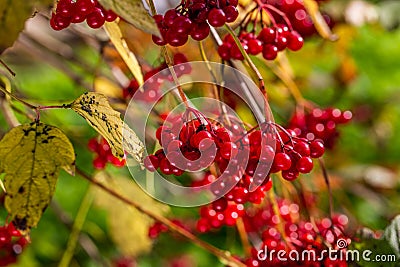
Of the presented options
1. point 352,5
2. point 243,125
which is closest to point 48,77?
point 352,5

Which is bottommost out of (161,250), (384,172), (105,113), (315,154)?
(384,172)

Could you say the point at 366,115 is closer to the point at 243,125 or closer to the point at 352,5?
the point at 352,5

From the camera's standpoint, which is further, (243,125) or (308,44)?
(308,44)

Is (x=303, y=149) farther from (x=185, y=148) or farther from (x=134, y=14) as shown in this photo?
(x=134, y=14)

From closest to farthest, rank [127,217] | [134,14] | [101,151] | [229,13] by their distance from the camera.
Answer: [134,14], [229,13], [101,151], [127,217]

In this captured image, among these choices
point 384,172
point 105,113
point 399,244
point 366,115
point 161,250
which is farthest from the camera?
point 366,115

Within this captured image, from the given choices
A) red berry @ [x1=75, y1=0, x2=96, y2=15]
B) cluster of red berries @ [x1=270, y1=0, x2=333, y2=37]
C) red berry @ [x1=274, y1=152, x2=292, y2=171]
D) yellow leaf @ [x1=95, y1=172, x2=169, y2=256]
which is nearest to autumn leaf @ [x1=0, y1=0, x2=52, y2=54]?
red berry @ [x1=75, y1=0, x2=96, y2=15]

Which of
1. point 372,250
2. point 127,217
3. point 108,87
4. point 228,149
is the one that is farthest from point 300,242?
point 108,87
